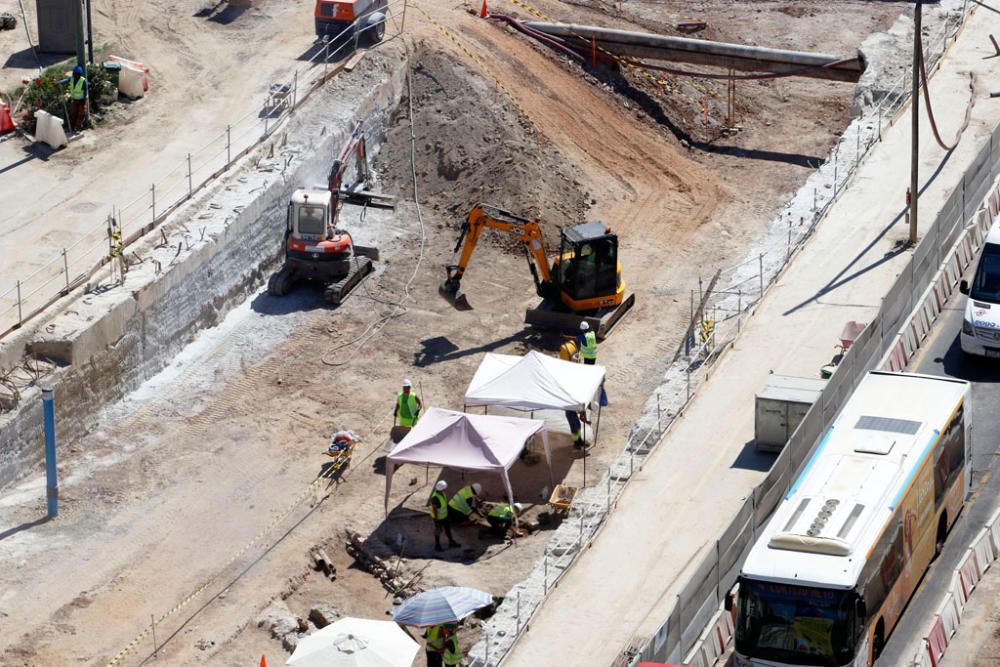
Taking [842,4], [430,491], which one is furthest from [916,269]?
[842,4]

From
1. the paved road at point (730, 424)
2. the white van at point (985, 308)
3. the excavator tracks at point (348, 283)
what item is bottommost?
the excavator tracks at point (348, 283)

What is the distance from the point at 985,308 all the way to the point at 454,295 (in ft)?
44.1

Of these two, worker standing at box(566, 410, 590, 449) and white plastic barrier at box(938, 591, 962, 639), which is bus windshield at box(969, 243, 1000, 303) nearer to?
worker standing at box(566, 410, 590, 449)

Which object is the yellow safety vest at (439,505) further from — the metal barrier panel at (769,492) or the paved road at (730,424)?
the metal barrier panel at (769,492)

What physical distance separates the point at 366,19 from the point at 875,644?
31.4 metres

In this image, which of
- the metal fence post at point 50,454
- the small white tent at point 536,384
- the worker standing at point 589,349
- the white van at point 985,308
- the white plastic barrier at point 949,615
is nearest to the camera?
the white plastic barrier at point 949,615

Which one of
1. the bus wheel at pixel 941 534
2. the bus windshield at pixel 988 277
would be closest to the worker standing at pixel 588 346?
the bus windshield at pixel 988 277

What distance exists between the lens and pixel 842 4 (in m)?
62.3

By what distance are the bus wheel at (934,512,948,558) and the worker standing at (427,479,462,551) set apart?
981 centimetres

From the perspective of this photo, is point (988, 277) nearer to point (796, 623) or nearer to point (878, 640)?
point (878, 640)

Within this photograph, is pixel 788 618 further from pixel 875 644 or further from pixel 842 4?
pixel 842 4

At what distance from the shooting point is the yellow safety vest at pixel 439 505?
35.0 m

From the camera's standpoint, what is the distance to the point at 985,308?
35688 mm

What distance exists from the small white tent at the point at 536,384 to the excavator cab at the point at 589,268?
16.8 ft
